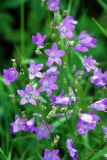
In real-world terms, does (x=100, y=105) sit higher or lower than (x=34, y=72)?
lower

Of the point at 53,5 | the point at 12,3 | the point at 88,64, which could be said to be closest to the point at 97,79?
the point at 88,64

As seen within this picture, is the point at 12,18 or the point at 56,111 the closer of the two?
the point at 56,111

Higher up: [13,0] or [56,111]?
[13,0]

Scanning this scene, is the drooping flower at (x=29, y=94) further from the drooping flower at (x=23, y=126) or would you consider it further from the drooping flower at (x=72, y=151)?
the drooping flower at (x=72, y=151)

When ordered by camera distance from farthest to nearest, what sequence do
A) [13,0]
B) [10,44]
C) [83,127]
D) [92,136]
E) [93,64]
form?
[10,44] → [13,0] → [92,136] → [93,64] → [83,127]

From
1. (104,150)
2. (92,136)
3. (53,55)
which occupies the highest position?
(53,55)

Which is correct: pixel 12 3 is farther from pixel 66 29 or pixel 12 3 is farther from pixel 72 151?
pixel 72 151

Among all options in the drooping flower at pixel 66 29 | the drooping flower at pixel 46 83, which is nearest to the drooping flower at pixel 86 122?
the drooping flower at pixel 46 83

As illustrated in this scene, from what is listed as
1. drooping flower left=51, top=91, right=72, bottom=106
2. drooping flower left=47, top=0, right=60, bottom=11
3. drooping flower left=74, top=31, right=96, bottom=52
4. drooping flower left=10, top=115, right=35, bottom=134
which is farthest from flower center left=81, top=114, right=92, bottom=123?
drooping flower left=47, top=0, right=60, bottom=11

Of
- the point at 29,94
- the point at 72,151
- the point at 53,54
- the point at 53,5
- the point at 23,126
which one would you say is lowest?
the point at 72,151

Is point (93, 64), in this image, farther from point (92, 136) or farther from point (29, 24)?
point (29, 24)

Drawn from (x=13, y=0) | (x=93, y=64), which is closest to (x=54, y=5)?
(x=93, y=64)
